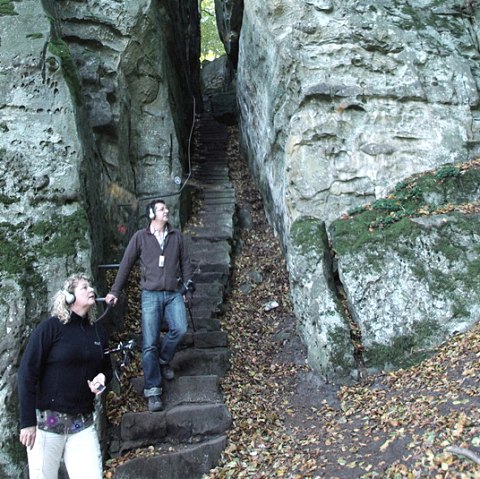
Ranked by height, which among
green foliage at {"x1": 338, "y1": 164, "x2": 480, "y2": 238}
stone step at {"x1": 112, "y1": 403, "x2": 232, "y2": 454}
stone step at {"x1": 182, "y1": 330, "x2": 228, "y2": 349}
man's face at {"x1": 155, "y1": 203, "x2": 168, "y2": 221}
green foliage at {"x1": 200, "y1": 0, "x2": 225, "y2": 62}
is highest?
green foliage at {"x1": 200, "y1": 0, "x2": 225, "y2": 62}

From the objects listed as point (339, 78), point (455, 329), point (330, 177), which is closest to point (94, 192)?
point (330, 177)

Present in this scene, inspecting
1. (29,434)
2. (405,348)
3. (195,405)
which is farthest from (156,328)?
(405,348)

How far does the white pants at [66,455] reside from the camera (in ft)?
12.6

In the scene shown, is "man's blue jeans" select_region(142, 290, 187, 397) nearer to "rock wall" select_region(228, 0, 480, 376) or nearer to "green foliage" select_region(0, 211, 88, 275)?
"green foliage" select_region(0, 211, 88, 275)

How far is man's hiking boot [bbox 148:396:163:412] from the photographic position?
19.7 feet

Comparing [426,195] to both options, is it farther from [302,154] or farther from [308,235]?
[302,154]

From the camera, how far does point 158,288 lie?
6141mm

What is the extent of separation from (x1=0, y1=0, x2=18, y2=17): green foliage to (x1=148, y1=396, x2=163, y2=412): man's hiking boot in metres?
5.83

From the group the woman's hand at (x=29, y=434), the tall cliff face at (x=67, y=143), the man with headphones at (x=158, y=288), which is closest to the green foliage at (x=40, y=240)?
the tall cliff face at (x=67, y=143)

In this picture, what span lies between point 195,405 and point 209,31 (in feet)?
91.9

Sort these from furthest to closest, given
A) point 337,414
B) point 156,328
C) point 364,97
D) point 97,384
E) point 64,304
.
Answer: point 364,97 < point 337,414 < point 156,328 < point 64,304 < point 97,384

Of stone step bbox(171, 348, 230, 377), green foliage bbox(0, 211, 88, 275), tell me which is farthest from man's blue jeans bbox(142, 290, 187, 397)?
green foliage bbox(0, 211, 88, 275)

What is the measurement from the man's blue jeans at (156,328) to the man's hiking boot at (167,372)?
372 mm

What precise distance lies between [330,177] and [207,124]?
908cm
